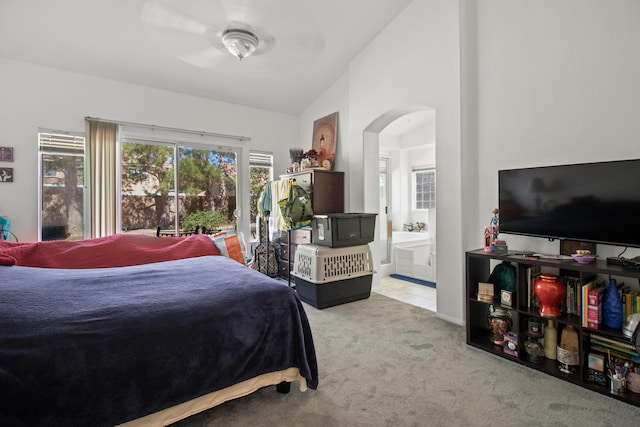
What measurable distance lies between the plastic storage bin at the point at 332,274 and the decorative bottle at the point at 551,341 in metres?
1.83

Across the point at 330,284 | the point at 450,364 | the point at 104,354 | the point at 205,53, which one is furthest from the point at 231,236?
the point at 450,364

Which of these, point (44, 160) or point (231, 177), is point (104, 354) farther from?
point (231, 177)

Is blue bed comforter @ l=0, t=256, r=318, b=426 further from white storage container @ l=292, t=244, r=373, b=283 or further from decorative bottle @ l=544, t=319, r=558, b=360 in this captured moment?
decorative bottle @ l=544, t=319, r=558, b=360

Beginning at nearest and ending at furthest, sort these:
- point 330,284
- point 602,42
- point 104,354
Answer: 1. point 104,354
2. point 602,42
3. point 330,284

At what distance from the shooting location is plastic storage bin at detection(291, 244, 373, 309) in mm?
3367

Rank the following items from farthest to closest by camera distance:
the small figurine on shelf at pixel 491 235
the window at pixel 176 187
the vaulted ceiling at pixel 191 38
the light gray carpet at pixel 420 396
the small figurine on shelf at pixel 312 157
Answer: the small figurine on shelf at pixel 312 157 < the window at pixel 176 187 < the vaulted ceiling at pixel 191 38 < the small figurine on shelf at pixel 491 235 < the light gray carpet at pixel 420 396

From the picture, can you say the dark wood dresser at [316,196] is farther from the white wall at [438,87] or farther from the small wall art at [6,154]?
the small wall art at [6,154]

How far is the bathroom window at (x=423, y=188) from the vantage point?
5758mm

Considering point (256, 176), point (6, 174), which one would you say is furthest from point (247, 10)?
point (6, 174)

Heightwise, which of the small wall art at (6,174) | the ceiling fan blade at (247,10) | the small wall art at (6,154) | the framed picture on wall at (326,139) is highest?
the ceiling fan blade at (247,10)

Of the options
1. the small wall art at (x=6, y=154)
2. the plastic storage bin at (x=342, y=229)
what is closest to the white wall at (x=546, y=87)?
the plastic storage bin at (x=342, y=229)

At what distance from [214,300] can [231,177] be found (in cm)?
337

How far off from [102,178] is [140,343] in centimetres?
299

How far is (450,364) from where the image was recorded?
2178mm
